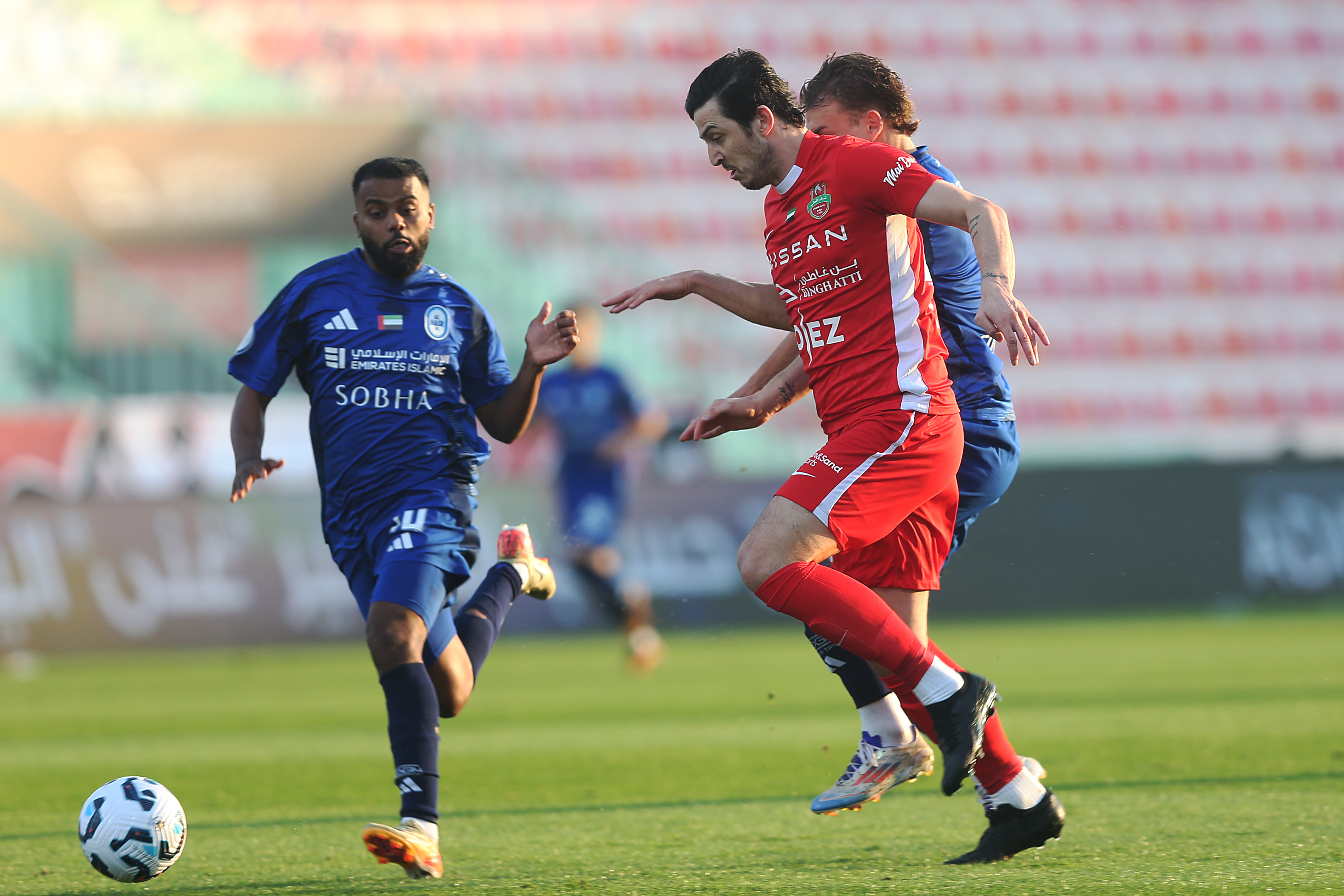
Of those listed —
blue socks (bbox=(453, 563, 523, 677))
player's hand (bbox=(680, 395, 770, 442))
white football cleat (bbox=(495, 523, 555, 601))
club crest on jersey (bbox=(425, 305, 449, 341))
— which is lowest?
blue socks (bbox=(453, 563, 523, 677))

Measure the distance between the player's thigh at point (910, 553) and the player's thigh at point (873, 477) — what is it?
8.8 inches

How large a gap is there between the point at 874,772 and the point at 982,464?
904mm

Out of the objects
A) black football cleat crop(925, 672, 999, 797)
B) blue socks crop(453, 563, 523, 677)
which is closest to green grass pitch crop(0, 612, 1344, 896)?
black football cleat crop(925, 672, 999, 797)

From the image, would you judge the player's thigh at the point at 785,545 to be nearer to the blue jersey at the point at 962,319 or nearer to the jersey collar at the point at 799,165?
the blue jersey at the point at 962,319

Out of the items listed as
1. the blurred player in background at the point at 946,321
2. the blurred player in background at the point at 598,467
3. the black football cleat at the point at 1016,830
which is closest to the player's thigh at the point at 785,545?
the blurred player in background at the point at 946,321

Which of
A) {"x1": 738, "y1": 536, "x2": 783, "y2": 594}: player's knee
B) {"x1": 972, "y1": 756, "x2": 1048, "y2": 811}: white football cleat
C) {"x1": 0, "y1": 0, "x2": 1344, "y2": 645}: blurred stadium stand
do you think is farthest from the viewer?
{"x1": 0, "y1": 0, "x2": 1344, "y2": 645}: blurred stadium stand

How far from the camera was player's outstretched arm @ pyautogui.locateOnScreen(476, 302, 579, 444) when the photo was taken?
432cm

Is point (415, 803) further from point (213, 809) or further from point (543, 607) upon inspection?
point (543, 607)

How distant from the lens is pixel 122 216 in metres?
19.9

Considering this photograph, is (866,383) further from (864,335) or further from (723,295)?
(723,295)

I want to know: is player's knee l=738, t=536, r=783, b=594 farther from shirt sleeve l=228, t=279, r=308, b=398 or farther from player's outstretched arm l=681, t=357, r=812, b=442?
shirt sleeve l=228, t=279, r=308, b=398

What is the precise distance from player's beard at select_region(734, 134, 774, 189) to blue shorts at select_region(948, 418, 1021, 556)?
2.93ft

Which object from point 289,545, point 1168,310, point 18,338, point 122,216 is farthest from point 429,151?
point 1168,310

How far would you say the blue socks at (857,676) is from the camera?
4.04 metres
